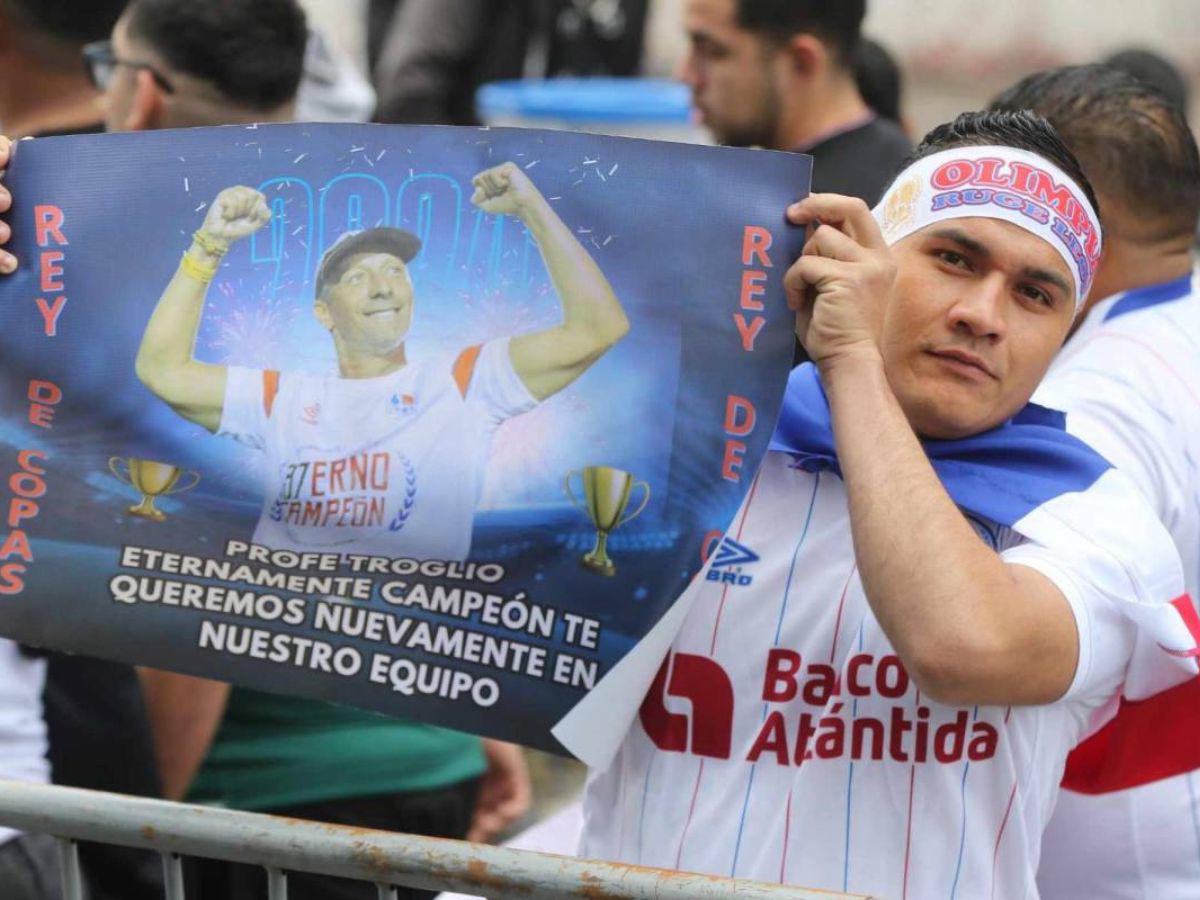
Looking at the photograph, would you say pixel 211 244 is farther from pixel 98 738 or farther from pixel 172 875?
pixel 98 738

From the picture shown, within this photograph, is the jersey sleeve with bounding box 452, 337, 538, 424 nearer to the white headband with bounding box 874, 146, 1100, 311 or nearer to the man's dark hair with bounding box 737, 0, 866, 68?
the white headband with bounding box 874, 146, 1100, 311

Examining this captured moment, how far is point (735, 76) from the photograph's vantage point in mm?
4777

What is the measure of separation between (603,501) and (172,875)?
0.70 metres

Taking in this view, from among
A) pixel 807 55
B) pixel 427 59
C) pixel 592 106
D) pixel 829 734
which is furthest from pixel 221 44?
pixel 592 106

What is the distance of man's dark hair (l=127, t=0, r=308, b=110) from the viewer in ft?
12.1

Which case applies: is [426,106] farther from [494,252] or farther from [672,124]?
[494,252]

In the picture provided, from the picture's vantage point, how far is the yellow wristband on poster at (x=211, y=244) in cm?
228

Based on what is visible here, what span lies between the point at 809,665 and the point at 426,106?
198 inches

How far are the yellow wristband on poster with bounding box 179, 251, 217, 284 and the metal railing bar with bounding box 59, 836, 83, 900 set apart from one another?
0.71 metres

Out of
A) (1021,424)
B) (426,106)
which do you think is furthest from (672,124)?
(1021,424)

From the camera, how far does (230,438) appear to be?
2266 mm

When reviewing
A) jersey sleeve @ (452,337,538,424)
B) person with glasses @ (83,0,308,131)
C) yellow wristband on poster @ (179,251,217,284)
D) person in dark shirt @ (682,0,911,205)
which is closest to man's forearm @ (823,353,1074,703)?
jersey sleeve @ (452,337,538,424)

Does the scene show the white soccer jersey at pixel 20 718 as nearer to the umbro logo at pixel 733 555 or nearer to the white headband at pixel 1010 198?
the umbro logo at pixel 733 555

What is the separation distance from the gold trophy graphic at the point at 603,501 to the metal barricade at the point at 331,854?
36cm
